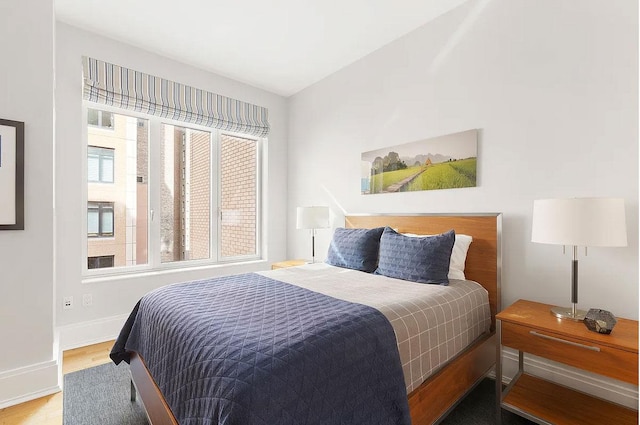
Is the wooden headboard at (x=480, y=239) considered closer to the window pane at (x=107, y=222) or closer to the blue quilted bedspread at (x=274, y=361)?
the blue quilted bedspread at (x=274, y=361)

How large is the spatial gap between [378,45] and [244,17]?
128cm

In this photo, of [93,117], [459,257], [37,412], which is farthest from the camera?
[93,117]

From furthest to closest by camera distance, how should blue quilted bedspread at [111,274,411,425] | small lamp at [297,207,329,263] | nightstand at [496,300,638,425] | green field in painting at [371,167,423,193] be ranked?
1. small lamp at [297,207,329,263]
2. green field in painting at [371,167,423,193]
3. nightstand at [496,300,638,425]
4. blue quilted bedspread at [111,274,411,425]

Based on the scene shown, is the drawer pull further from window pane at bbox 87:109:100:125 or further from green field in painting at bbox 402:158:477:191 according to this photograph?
window pane at bbox 87:109:100:125

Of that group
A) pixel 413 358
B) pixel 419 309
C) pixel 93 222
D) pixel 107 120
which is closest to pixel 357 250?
pixel 419 309

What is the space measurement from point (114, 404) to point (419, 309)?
1.94 m

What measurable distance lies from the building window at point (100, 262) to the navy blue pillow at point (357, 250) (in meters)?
2.18

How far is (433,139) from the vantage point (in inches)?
104

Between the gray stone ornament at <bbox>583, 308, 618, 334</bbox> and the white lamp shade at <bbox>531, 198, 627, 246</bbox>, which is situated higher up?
the white lamp shade at <bbox>531, 198, 627, 246</bbox>

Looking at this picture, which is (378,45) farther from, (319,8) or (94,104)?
(94,104)

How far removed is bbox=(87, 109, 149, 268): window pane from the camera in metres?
3.01

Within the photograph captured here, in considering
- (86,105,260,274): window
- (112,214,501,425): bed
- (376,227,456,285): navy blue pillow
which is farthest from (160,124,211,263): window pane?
(376,227,456,285): navy blue pillow

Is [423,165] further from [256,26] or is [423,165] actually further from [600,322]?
[256,26]

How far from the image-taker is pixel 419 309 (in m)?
1.63
